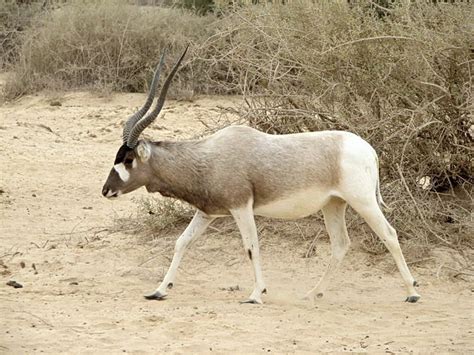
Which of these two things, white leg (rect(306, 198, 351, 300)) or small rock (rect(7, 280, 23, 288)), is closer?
white leg (rect(306, 198, 351, 300))

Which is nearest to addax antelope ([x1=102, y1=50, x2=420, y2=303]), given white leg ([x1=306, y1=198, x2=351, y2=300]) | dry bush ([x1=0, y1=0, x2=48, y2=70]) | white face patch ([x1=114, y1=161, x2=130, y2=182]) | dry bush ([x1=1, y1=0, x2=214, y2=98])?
white face patch ([x1=114, y1=161, x2=130, y2=182])

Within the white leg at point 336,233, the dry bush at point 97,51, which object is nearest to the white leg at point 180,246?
the white leg at point 336,233

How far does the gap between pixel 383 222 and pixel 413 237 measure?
3.76 feet

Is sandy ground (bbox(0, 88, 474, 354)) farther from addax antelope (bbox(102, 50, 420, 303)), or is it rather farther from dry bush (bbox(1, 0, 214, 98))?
dry bush (bbox(1, 0, 214, 98))

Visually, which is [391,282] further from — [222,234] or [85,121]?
[85,121]

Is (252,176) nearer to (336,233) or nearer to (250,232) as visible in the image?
(250,232)

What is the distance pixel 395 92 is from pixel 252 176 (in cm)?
219

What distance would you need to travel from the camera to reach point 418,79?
962 cm

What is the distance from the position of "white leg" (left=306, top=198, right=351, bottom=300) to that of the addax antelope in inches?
12.0

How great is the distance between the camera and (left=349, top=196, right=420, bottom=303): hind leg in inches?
→ 323

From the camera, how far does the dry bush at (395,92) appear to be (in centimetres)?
946

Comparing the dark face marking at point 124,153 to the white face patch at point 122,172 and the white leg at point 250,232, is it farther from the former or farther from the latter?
the white leg at point 250,232

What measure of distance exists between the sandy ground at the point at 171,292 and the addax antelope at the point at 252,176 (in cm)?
42

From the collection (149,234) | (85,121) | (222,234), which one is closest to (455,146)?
(222,234)
